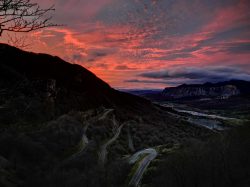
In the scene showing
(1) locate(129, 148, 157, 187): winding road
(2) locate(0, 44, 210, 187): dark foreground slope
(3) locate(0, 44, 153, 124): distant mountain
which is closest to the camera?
(2) locate(0, 44, 210, 187): dark foreground slope

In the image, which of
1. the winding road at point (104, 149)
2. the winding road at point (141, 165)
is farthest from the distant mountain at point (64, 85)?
the winding road at point (141, 165)

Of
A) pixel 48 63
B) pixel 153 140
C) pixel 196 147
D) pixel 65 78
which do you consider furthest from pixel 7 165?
pixel 48 63

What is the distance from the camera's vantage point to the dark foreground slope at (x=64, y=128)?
1436cm

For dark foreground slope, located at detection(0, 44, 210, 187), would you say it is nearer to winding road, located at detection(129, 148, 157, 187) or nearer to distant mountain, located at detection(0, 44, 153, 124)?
distant mountain, located at detection(0, 44, 153, 124)

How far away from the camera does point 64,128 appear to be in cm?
10162

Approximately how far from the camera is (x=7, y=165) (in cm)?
6600

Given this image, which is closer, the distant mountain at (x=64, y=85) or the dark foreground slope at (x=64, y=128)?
the dark foreground slope at (x=64, y=128)

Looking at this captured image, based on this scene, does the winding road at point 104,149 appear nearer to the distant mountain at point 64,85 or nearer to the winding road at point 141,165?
the winding road at point 141,165

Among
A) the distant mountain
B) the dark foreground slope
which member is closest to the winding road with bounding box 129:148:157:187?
the dark foreground slope

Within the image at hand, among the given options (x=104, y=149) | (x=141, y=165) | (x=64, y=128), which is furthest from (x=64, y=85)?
(x=141, y=165)

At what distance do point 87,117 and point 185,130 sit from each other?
176 feet

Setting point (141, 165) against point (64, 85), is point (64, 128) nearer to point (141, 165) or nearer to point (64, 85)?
point (141, 165)

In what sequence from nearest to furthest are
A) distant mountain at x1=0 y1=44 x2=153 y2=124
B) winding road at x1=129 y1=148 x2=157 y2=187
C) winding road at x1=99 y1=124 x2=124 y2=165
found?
winding road at x1=129 y1=148 x2=157 y2=187 → winding road at x1=99 y1=124 x2=124 y2=165 → distant mountain at x1=0 y1=44 x2=153 y2=124

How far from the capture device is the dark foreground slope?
14.4 m
